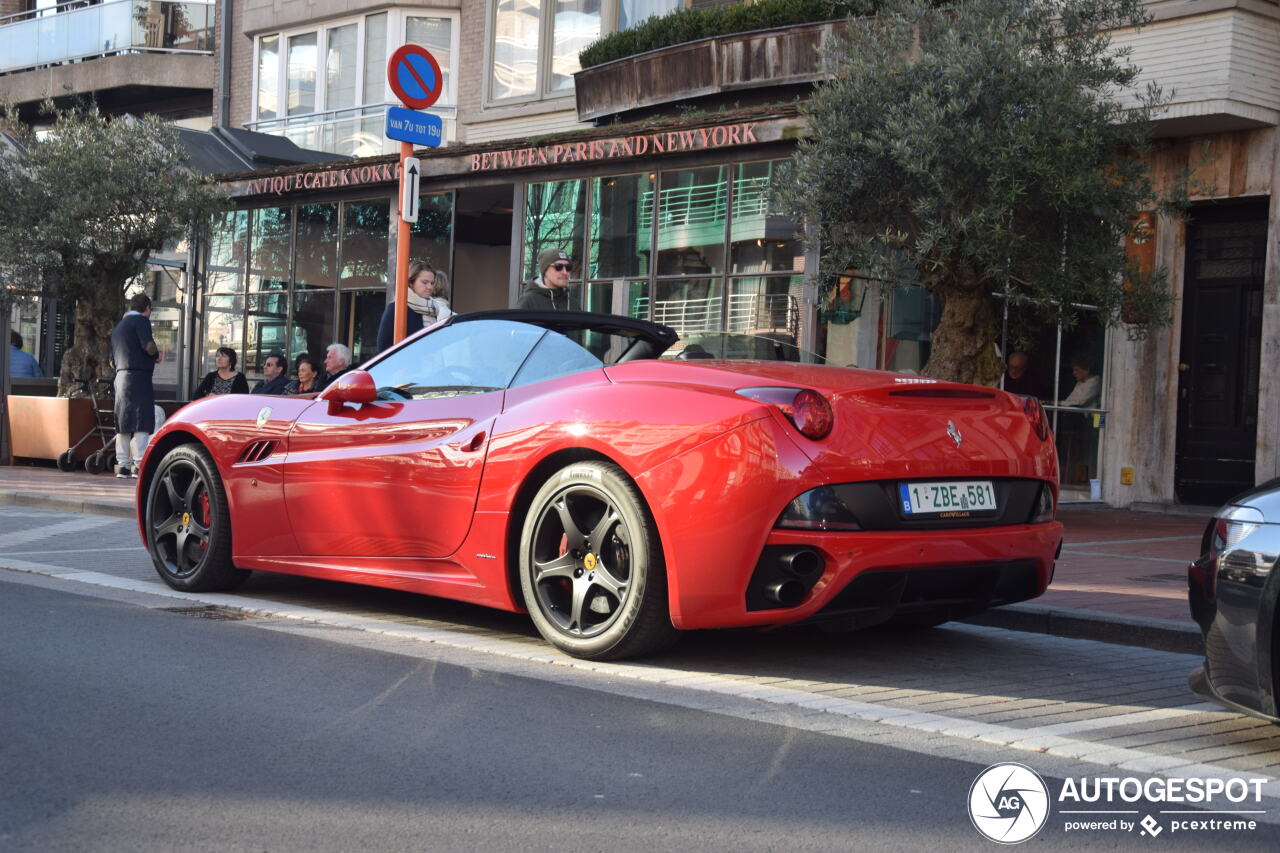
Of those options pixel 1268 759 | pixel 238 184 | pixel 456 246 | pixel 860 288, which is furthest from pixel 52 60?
pixel 1268 759

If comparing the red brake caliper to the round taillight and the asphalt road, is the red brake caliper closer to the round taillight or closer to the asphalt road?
the asphalt road

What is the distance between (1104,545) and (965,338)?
2.32 meters

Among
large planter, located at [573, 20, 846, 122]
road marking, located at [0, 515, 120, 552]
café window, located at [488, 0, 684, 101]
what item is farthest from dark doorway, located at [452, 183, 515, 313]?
road marking, located at [0, 515, 120, 552]

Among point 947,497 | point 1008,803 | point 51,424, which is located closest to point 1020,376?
point 947,497

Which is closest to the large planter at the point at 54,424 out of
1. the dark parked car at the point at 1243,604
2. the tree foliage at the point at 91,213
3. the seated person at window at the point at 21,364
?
the tree foliage at the point at 91,213

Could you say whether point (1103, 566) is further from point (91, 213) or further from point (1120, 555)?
point (91, 213)

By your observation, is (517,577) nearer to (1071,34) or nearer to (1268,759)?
(1268,759)

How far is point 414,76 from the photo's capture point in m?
10.9

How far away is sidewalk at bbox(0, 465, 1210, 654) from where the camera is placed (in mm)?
6613

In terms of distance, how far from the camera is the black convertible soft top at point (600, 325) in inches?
248

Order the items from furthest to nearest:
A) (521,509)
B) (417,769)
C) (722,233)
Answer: (722,233) < (521,509) < (417,769)

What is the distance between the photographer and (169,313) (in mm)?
23109

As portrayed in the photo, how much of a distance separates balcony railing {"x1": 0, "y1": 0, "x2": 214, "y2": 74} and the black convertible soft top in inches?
924

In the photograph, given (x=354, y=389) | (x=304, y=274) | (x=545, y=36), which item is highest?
(x=545, y=36)
